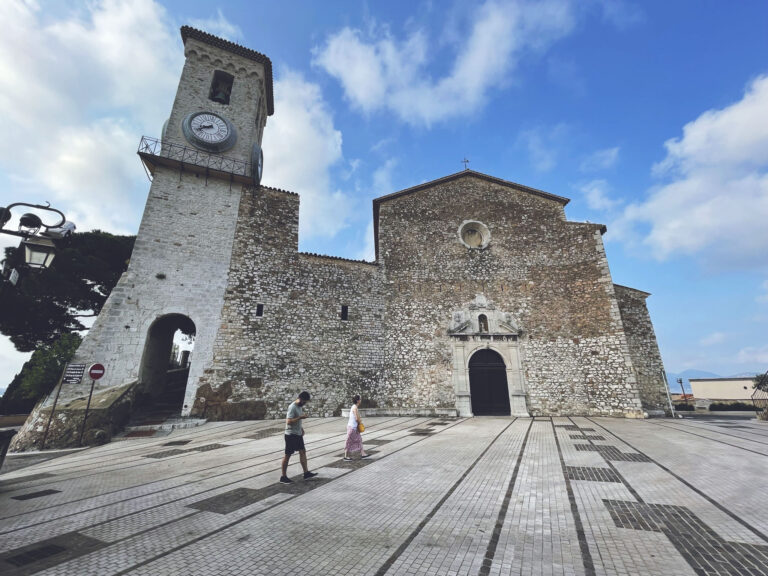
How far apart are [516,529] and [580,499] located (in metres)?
1.40

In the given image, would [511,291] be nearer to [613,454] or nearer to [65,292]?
[613,454]

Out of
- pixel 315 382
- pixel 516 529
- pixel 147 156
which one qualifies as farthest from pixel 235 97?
pixel 516 529

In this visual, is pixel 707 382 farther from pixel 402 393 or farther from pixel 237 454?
pixel 237 454

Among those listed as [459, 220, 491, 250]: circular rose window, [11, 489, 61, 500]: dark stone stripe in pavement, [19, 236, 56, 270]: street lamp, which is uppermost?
[459, 220, 491, 250]: circular rose window

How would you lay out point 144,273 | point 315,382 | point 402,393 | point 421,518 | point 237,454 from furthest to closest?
point 402,393 < point 315,382 < point 144,273 < point 237,454 < point 421,518

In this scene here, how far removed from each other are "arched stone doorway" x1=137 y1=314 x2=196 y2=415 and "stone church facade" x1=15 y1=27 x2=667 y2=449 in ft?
0.40

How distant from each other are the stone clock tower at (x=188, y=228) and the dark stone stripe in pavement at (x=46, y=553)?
24.8ft

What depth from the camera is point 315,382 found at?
12.6 m

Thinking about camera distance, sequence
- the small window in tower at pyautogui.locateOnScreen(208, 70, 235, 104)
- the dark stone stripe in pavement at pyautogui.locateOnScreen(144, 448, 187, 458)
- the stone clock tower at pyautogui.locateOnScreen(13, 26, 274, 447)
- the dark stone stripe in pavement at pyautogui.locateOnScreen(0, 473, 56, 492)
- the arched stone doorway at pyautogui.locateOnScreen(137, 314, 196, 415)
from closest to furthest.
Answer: the dark stone stripe in pavement at pyautogui.locateOnScreen(0, 473, 56, 492)
the dark stone stripe in pavement at pyautogui.locateOnScreen(144, 448, 187, 458)
the stone clock tower at pyautogui.locateOnScreen(13, 26, 274, 447)
the arched stone doorway at pyautogui.locateOnScreen(137, 314, 196, 415)
the small window in tower at pyautogui.locateOnScreen(208, 70, 235, 104)

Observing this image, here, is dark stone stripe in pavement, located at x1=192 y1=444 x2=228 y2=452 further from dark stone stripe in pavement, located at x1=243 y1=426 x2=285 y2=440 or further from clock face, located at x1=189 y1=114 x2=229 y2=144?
clock face, located at x1=189 y1=114 x2=229 y2=144

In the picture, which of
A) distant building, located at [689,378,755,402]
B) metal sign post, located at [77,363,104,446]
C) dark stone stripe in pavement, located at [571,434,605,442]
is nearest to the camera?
dark stone stripe in pavement, located at [571,434,605,442]

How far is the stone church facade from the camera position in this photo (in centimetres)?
1183

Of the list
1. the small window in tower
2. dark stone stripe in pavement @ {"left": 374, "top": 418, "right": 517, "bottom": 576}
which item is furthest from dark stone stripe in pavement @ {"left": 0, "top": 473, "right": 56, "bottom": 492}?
the small window in tower

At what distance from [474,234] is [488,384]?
7.92 metres
